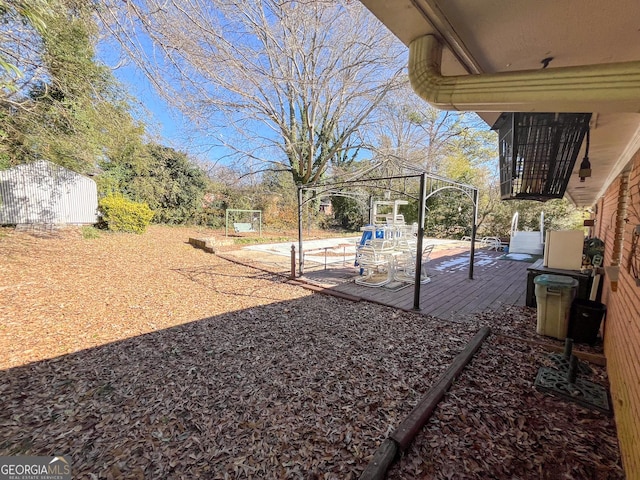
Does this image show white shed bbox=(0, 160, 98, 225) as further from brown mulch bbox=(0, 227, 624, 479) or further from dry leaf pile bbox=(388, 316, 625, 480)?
dry leaf pile bbox=(388, 316, 625, 480)

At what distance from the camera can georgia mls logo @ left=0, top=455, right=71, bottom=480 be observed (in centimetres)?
158

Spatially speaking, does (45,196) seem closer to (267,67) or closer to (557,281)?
(267,67)

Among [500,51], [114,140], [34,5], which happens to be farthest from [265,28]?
[500,51]

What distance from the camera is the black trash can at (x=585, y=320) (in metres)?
3.00

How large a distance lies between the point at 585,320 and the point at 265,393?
352cm

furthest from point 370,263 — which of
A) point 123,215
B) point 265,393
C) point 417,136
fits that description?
point 417,136

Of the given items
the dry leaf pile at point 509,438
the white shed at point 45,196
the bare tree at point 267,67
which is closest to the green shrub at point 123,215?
the white shed at point 45,196

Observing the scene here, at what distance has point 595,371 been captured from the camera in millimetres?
2547

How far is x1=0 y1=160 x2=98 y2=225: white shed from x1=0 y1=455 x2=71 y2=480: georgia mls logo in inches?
464

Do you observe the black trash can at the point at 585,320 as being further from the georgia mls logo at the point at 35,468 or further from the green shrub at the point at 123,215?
the green shrub at the point at 123,215

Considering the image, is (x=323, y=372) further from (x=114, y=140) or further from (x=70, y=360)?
(x=114, y=140)

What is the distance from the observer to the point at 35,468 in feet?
5.27

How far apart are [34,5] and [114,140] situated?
5.68 meters

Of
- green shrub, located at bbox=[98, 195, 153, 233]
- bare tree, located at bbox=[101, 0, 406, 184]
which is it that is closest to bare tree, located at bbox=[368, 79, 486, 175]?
bare tree, located at bbox=[101, 0, 406, 184]
